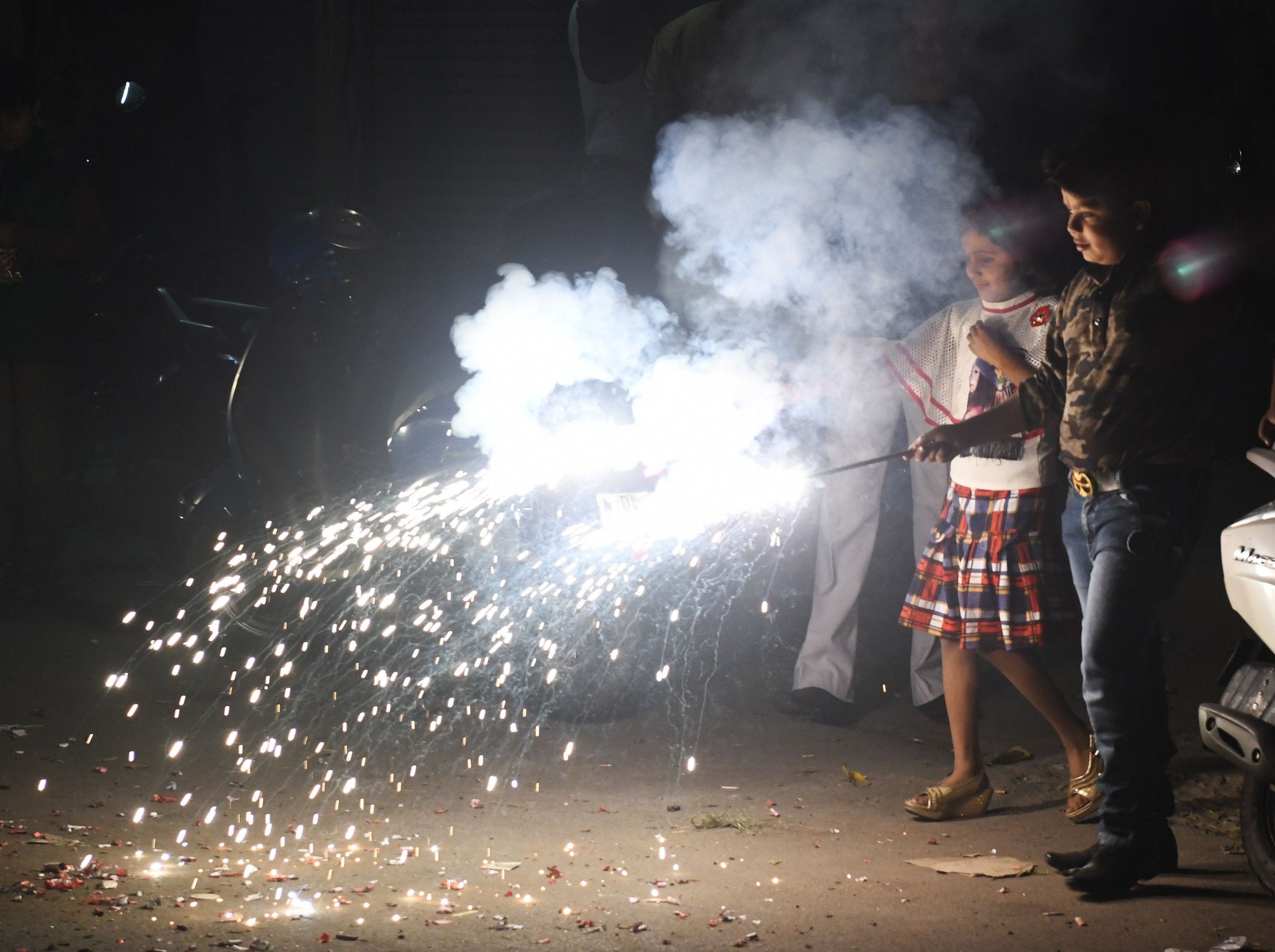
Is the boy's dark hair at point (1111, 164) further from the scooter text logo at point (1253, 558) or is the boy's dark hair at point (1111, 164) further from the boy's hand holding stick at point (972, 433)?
the scooter text logo at point (1253, 558)

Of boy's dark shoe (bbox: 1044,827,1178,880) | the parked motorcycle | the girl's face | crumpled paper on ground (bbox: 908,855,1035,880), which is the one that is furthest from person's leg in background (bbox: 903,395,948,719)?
the parked motorcycle

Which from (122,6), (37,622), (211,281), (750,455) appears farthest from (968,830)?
(122,6)

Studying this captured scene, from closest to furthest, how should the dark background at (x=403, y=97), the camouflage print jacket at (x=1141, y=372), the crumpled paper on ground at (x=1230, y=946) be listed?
1. the crumpled paper on ground at (x=1230, y=946)
2. the camouflage print jacket at (x=1141, y=372)
3. the dark background at (x=403, y=97)

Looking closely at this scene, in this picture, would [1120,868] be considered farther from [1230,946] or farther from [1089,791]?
[1089,791]

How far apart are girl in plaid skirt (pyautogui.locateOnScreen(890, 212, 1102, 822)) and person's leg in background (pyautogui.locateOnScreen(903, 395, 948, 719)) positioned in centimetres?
111

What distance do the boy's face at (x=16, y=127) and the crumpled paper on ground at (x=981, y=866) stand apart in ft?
17.5

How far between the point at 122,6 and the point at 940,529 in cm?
959

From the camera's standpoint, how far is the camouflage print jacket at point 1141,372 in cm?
352

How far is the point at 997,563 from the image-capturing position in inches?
165

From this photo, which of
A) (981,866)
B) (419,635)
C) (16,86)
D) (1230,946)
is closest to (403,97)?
(16,86)

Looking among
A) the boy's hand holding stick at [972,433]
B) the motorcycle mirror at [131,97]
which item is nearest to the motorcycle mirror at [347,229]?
the motorcycle mirror at [131,97]

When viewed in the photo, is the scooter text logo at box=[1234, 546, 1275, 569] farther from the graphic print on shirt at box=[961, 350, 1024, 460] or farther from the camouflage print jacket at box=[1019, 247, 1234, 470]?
the graphic print on shirt at box=[961, 350, 1024, 460]

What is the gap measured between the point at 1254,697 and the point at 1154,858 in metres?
0.51

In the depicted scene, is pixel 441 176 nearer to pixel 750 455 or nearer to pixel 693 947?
pixel 750 455
